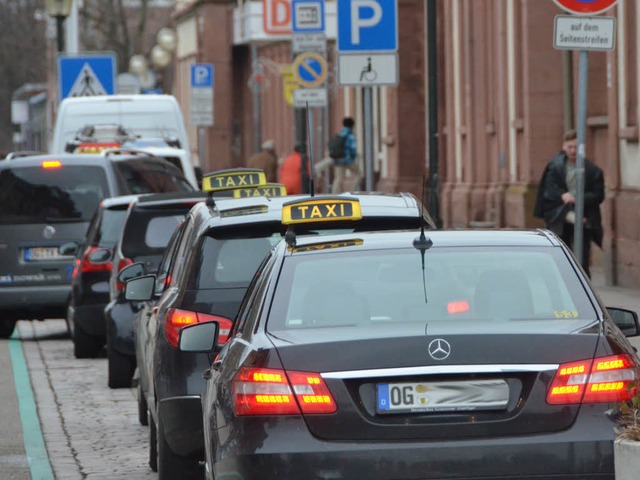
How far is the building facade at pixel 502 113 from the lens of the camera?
21.5 meters

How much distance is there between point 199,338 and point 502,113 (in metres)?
21.5

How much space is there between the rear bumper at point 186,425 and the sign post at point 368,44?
9.45 metres

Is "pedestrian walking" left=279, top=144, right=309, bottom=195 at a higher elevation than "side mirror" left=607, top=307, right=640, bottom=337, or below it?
below

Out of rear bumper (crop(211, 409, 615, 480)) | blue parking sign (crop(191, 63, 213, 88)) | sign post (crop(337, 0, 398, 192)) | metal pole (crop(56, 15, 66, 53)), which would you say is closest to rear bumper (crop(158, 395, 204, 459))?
rear bumper (crop(211, 409, 615, 480))

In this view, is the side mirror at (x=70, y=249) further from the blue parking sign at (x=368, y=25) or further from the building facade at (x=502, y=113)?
the building facade at (x=502, y=113)

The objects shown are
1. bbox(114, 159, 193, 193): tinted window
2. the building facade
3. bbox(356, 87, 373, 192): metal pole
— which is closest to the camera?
bbox(356, 87, 373, 192): metal pole

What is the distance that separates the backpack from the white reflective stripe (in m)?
27.6

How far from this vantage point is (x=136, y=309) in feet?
44.5

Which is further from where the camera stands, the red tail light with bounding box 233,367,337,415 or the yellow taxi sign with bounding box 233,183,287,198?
the yellow taxi sign with bounding box 233,183,287,198

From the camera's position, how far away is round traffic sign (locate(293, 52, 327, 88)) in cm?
2455

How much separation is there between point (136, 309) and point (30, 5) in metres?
75.5

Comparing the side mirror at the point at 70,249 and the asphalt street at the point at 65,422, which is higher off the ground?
the side mirror at the point at 70,249

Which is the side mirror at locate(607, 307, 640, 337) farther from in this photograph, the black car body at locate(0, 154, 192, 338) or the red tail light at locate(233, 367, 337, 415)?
the black car body at locate(0, 154, 192, 338)

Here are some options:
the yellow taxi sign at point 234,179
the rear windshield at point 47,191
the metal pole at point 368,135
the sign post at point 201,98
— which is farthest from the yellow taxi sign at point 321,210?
the sign post at point 201,98
